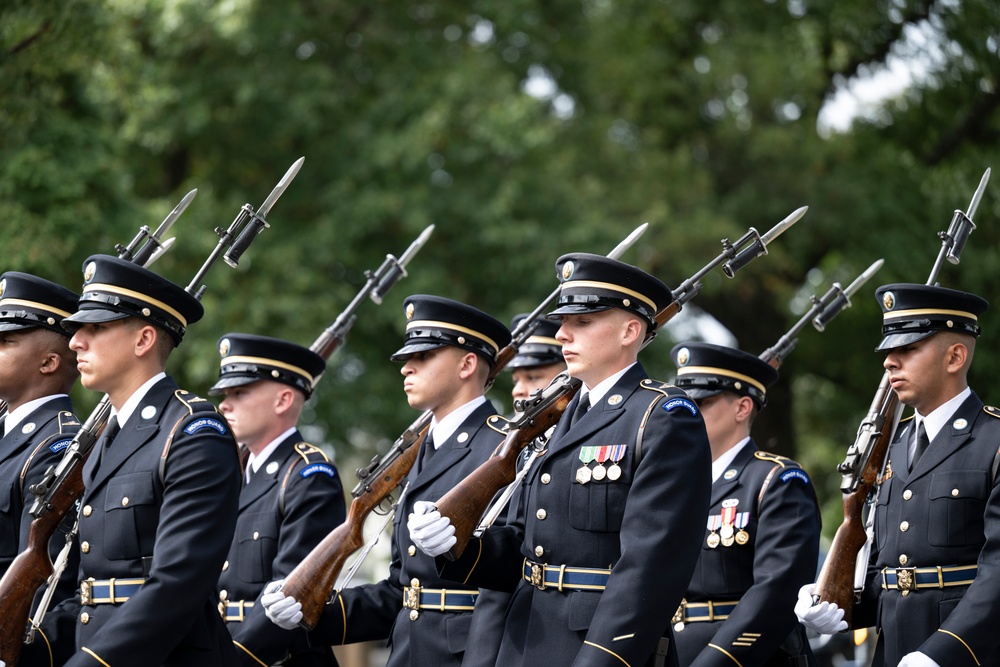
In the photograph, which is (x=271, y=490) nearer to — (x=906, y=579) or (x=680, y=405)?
(x=680, y=405)

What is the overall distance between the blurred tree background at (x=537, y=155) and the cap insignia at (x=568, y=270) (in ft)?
27.0

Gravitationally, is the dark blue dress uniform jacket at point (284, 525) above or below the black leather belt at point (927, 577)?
above

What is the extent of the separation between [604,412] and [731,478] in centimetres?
203

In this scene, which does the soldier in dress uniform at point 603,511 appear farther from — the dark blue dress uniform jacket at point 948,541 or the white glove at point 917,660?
the dark blue dress uniform jacket at point 948,541

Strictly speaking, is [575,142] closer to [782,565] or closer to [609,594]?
[782,565]

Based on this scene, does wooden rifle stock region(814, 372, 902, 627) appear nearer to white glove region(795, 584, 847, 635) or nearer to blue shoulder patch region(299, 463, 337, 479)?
white glove region(795, 584, 847, 635)

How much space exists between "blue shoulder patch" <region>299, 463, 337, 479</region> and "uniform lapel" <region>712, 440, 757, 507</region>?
6.84 feet

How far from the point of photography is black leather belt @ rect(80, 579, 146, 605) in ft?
17.9

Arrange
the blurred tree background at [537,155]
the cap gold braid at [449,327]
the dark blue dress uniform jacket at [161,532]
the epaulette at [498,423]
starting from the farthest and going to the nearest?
the blurred tree background at [537,155] < the cap gold braid at [449,327] < the epaulette at [498,423] < the dark blue dress uniform jacket at [161,532]

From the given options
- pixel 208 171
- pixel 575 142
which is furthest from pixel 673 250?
pixel 208 171

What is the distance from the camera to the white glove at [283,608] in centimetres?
655

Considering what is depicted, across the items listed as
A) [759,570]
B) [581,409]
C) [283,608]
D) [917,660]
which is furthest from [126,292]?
[917,660]

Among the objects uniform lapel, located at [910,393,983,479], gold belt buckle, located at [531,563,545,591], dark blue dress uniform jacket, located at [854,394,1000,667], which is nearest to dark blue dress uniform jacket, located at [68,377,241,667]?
gold belt buckle, located at [531,563,545,591]

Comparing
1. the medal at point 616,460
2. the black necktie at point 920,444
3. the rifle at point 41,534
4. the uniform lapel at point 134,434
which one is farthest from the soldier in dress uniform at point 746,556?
the rifle at point 41,534
